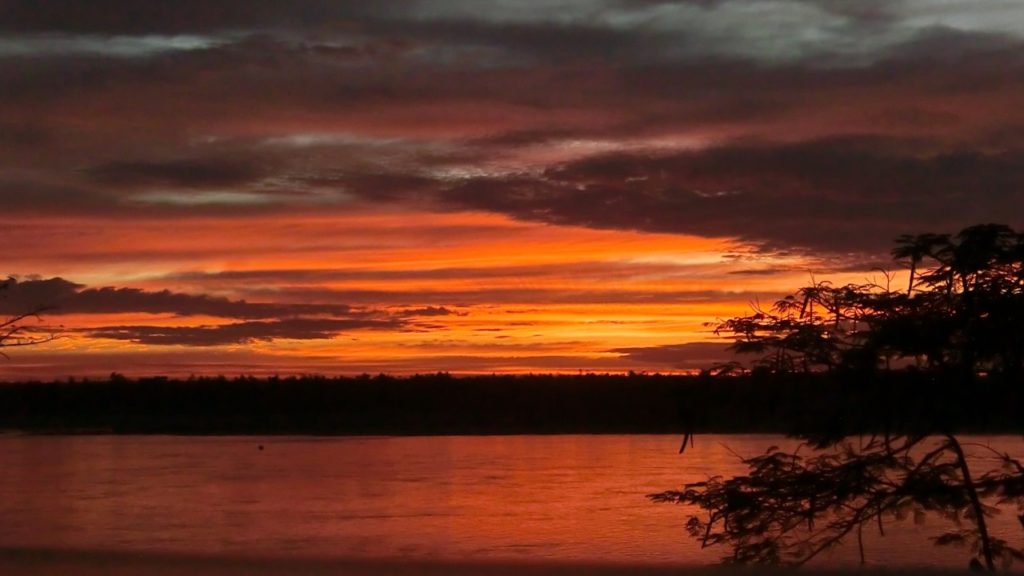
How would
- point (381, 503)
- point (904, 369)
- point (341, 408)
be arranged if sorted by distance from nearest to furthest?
point (904, 369)
point (381, 503)
point (341, 408)

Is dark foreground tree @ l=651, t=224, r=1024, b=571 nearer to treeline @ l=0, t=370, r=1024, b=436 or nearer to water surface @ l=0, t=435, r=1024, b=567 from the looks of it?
water surface @ l=0, t=435, r=1024, b=567

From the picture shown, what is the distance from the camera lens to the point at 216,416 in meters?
65.7

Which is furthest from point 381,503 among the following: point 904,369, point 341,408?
point 341,408

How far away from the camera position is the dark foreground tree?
36.6ft

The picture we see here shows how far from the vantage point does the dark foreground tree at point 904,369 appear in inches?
439

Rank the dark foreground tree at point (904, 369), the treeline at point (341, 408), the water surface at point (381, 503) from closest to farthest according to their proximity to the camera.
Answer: the dark foreground tree at point (904, 369) → the water surface at point (381, 503) → the treeline at point (341, 408)

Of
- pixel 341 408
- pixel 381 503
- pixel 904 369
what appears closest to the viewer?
pixel 904 369

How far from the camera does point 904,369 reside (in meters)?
11.7

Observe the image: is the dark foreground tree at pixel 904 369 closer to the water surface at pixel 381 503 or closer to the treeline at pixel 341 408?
the water surface at pixel 381 503

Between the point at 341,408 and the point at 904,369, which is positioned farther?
the point at 341,408

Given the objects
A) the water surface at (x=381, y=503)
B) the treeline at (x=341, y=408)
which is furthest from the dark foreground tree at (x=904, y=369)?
the treeline at (x=341, y=408)

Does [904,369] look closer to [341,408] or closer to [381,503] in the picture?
[381,503]

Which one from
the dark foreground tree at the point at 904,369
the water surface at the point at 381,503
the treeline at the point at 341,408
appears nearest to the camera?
the dark foreground tree at the point at 904,369

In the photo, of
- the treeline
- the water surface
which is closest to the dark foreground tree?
the water surface
